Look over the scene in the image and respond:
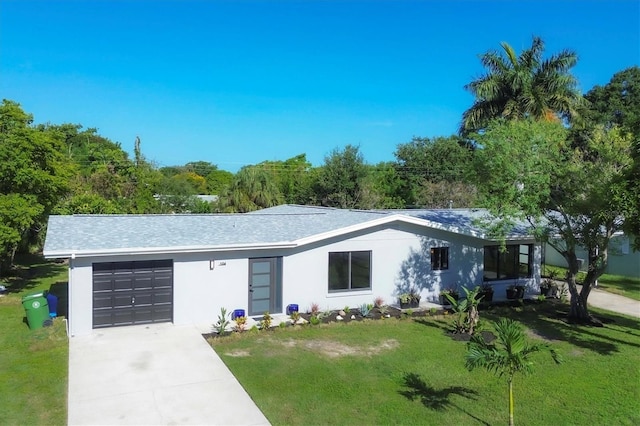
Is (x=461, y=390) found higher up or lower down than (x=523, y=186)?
lower down

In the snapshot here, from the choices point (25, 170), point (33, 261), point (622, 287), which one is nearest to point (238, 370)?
point (25, 170)

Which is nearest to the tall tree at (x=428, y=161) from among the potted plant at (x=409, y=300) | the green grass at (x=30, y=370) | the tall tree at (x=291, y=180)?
the tall tree at (x=291, y=180)

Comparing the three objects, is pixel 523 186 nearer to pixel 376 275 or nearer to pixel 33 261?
pixel 376 275

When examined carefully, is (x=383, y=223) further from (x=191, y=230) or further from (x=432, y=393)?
(x=432, y=393)

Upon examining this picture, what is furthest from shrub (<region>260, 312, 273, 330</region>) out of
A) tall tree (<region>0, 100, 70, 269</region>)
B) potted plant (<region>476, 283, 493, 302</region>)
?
tall tree (<region>0, 100, 70, 269</region>)

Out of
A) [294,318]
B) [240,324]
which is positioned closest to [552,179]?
[294,318]

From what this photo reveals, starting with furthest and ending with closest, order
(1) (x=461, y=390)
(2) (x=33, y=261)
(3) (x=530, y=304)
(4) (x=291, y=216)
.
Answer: (2) (x=33, y=261) → (4) (x=291, y=216) → (3) (x=530, y=304) → (1) (x=461, y=390)

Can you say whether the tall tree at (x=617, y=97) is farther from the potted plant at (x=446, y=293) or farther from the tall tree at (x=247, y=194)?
the potted plant at (x=446, y=293)
